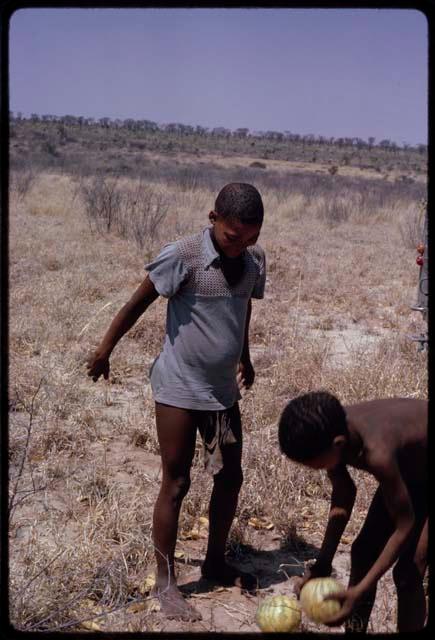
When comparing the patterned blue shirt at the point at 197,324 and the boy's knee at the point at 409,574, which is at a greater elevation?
the patterned blue shirt at the point at 197,324

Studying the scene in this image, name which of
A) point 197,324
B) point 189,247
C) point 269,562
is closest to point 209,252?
point 189,247

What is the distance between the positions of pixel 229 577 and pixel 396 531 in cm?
124

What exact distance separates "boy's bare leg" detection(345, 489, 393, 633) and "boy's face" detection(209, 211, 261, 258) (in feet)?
3.61

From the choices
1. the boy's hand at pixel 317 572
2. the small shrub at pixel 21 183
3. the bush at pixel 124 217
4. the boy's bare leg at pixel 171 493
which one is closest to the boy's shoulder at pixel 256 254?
the boy's bare leg at pixel 171 493

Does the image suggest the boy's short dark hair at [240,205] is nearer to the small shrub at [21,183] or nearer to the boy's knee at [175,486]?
the boy's knee at [175,486]

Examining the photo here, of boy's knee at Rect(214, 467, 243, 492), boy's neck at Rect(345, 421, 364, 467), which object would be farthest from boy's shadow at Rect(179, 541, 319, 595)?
boy's neck at Rect(345, 421, 364, 467)

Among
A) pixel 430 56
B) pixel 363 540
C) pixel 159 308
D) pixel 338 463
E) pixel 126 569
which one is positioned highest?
pixel 430 56

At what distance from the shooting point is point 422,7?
2.58 meters

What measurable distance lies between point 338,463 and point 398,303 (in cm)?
684

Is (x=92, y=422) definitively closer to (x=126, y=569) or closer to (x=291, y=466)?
(x=291, y=466)

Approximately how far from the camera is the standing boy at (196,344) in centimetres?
291

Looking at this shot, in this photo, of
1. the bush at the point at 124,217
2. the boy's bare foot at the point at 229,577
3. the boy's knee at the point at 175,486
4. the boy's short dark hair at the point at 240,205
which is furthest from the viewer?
the bush at the point at 124,217

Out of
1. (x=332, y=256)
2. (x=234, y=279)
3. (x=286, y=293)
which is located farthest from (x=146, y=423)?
(x=332, y=256)

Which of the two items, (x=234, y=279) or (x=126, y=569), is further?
(x=126, y=569)
